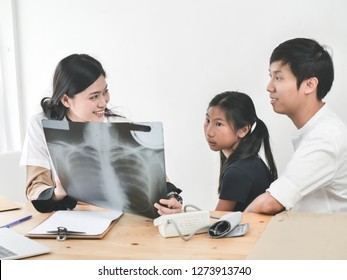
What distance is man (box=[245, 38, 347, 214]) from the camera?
1431 millimetres

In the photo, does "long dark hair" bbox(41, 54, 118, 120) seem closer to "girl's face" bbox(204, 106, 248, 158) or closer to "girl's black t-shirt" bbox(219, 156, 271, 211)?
"girl's face" bbox(204, 106, 248, 158)

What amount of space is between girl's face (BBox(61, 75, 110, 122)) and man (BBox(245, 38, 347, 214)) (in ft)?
2.13

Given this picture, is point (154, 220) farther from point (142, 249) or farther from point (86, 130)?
point (86, 130)

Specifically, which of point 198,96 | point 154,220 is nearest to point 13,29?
point 198,96

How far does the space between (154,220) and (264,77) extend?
1328 millimetres

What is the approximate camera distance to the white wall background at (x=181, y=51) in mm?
2344

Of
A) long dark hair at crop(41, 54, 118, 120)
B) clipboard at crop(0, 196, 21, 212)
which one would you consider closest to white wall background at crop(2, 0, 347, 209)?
Result: long dark hair at crop(41, 54, 118, 120)

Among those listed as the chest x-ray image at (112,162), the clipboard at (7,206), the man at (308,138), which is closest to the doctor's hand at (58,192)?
the chest x-ray image at (112,162)

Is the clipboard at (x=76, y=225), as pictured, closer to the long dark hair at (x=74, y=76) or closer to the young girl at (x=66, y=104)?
the young girl at (x=66, y=104)

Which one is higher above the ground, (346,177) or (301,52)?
(301,52)

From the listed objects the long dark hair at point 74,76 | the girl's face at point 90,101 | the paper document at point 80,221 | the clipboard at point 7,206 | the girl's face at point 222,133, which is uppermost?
the long dark hair at point 74,76

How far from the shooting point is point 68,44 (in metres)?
2.78

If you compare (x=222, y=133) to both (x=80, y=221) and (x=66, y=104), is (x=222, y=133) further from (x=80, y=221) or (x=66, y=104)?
(x=80, y=221)

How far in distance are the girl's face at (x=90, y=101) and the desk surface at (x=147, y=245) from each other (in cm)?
65
